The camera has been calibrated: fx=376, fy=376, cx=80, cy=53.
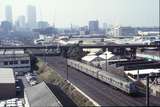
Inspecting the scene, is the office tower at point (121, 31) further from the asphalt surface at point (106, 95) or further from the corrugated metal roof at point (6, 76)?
the asphalt surface at point (106, 95)

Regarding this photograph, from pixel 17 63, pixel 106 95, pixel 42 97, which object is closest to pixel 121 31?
pixel 17 63

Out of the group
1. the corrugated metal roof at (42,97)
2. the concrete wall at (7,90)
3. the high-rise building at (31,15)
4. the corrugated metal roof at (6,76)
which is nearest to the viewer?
the corrugated metal roof at (42,97)

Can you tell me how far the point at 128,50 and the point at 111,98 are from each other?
3144 cm

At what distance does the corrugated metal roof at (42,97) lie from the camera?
52.5 ft

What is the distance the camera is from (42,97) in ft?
57.3

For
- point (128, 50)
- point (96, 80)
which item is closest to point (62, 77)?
point (96, 80)

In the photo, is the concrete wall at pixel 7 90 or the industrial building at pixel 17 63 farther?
the industrial building at pixel 17 63

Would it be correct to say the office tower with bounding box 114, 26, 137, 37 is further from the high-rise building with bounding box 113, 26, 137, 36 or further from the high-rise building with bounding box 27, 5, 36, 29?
the high-rise building with bounding box 27, 5, 36, 29

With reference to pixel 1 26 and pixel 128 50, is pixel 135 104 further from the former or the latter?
pixel 1 26

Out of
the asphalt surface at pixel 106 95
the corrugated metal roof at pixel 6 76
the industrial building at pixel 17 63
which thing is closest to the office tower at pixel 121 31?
the industrial building at pixel 17 63

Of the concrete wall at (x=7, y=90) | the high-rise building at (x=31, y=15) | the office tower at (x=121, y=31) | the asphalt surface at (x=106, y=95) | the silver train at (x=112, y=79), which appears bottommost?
the concrete wall at (x=7, y=90)

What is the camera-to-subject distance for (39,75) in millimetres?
29828

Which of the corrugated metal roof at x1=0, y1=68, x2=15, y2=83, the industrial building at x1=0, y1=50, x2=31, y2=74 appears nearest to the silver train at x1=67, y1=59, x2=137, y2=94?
the corrugated metal roof at x1=0, y1=68, x2=15, y2=83

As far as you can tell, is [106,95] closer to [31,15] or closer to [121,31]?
[121,31]
